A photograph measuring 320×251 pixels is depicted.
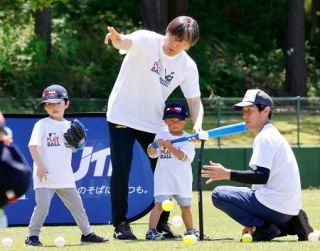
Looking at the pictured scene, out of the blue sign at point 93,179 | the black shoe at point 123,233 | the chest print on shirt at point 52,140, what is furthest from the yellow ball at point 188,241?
the blue sign at point 93,179

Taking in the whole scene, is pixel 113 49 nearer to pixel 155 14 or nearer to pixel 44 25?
pixel 155 14

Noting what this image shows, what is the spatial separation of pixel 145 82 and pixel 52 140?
3.32 ft

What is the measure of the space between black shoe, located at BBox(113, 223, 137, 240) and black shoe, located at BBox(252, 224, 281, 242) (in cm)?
116

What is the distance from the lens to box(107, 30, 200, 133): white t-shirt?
962 centimetres

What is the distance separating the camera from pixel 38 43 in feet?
89.9

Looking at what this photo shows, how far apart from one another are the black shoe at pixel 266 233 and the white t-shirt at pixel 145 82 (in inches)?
56.8

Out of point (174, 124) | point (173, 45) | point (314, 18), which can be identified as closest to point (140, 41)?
point (173, 45)

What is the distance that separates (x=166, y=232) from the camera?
9859 mm

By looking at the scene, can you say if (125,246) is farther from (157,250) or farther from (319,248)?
(319,248)

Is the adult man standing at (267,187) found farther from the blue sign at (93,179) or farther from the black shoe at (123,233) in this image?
the blue sign at (93,179)

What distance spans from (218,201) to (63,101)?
171cm

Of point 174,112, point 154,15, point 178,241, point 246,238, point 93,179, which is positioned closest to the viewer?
point 246,238

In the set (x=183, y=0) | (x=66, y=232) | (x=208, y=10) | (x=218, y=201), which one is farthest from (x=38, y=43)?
(x=218, y=201)

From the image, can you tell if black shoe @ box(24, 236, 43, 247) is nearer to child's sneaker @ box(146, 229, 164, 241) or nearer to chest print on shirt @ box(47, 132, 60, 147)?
chest print on shirt @ box(47, 132, 60, 147)
